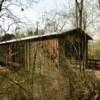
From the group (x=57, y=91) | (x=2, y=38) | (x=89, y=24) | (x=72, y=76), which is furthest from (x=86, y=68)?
(x=89, y=24)

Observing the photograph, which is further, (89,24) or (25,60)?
(89,24)

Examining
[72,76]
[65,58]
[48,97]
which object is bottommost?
[48,97]

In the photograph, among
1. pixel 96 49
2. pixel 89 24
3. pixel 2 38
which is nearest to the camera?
pixel 96 49

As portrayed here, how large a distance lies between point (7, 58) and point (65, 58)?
93.2 inches

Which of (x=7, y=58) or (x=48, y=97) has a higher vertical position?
(x=7, y=58)

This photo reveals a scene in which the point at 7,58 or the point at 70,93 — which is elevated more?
the point at 7,58

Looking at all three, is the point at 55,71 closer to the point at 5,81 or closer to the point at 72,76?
the point at 72,76

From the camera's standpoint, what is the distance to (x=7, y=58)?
448 inches

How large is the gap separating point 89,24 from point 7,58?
85.6 ft

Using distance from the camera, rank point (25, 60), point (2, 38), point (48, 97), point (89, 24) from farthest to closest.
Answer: point (89, 24)
point (2, 38)
point (25, 60)
point (48, 97)

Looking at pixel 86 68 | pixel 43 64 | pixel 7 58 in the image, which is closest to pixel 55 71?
pixel 43 64

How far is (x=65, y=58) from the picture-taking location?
11055 millimetres

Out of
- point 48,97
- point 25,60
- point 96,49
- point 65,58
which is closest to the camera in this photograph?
point 48,97

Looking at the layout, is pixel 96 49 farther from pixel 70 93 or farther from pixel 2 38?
pixel 70 93
